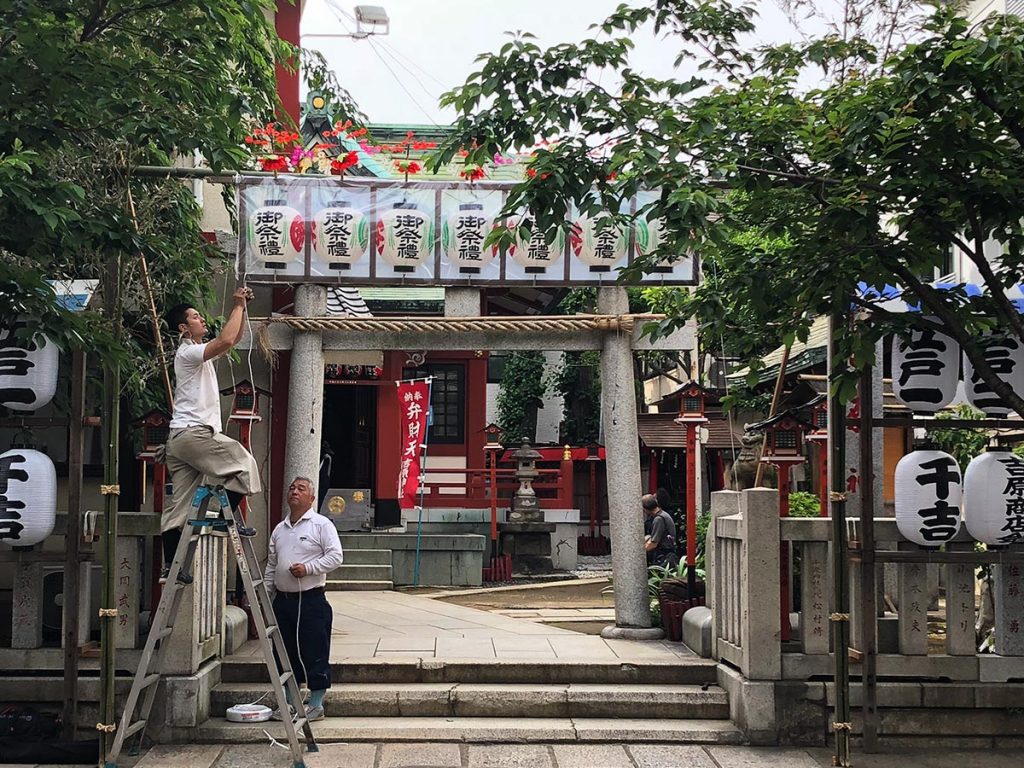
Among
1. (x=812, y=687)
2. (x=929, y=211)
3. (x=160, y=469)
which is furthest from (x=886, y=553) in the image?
(x=160, y=469)

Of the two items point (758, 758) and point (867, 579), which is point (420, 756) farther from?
point (867, 579)

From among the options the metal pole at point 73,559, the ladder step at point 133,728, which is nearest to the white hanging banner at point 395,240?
the metal pole at point 73,559

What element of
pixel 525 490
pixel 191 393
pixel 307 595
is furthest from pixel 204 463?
pixel 525 490

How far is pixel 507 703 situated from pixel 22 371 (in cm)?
472

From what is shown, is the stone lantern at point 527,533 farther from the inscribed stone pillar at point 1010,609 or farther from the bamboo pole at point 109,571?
the bamboo pole at point 109,571

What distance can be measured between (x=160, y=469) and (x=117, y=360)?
1.43 m

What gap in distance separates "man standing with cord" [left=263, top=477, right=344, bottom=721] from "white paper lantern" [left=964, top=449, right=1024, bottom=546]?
4941 mm

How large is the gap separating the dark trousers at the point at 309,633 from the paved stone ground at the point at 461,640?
1.02 meters

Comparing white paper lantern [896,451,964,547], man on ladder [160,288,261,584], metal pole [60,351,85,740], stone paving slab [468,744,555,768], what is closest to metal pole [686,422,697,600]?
white paper lantern [896,451,964,547]

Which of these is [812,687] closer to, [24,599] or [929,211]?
[929,211]

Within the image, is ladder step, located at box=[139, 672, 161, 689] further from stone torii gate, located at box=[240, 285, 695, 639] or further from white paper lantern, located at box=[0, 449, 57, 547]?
stone torii gate, located at box=[240, 285, 695, 639]

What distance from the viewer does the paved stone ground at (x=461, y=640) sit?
10.4m

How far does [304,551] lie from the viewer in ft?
29.5

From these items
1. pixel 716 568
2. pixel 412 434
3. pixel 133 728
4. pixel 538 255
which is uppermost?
pixel 538 255
